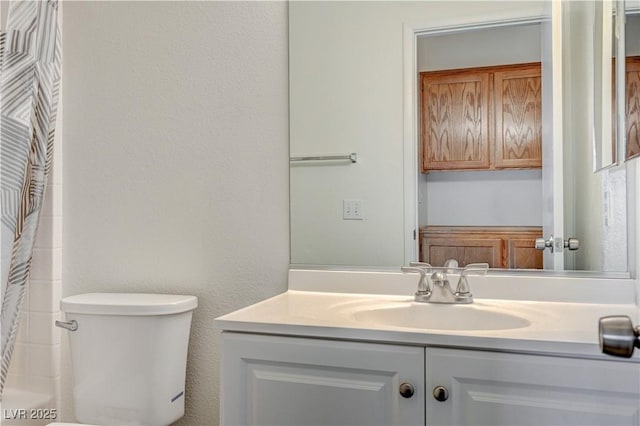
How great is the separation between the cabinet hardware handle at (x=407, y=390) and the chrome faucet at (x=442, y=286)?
38 cm

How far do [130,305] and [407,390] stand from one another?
91 cm

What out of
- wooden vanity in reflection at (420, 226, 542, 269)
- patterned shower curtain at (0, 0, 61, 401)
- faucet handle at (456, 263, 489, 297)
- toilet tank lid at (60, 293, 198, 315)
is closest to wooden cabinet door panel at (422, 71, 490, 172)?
wooden vanity in reflection at (420, 226, 542, 269)

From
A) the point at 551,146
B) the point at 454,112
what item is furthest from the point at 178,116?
the point at 551,146

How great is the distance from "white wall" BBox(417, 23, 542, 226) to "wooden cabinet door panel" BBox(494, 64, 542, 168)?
0.11ft

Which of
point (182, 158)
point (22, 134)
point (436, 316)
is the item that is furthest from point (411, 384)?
point (22, 134)

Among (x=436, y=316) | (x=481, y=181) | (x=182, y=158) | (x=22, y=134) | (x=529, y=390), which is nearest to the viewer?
(x=529, y=390)

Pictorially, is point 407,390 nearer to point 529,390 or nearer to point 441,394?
point 441,394

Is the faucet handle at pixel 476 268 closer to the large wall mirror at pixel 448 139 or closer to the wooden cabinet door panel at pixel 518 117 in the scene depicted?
the large wall mirror at pixel 448 139

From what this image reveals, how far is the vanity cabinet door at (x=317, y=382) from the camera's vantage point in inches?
41.5

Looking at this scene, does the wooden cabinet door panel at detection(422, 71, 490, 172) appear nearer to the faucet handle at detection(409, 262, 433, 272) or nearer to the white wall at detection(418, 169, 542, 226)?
the white wall at detection(418, 169, 542, 226)

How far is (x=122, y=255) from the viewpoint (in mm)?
1852

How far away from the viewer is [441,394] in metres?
1.02

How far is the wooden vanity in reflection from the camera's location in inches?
57.2

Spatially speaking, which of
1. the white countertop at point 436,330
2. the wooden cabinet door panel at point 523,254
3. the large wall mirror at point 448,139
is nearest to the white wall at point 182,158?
the large wall mirror at point 448,139
